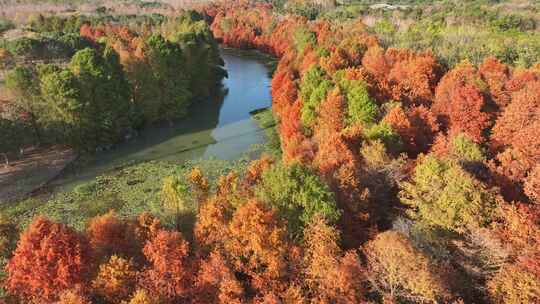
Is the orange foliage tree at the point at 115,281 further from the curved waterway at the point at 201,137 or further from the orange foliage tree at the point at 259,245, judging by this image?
the curved waterway at the point at 201,137

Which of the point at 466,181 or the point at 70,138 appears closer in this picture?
the point at 466,181

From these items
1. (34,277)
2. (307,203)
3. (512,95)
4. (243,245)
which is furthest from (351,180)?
(512,95)

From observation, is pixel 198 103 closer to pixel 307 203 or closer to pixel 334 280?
pixel 307 203

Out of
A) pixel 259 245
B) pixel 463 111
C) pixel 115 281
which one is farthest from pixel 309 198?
pixel 463 111

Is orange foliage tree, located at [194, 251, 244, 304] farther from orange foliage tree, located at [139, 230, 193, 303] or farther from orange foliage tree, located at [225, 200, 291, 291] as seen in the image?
orange foliage tree, located at [225, 200, 291, 291]

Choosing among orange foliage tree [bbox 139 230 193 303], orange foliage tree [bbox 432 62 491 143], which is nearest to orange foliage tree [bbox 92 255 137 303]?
orange foliage tree [bbox 139 230 193 303]

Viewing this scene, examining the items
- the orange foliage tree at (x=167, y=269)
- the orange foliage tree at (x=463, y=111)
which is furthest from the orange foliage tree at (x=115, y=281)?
the orange foliage tree at (x=463, y=111)
